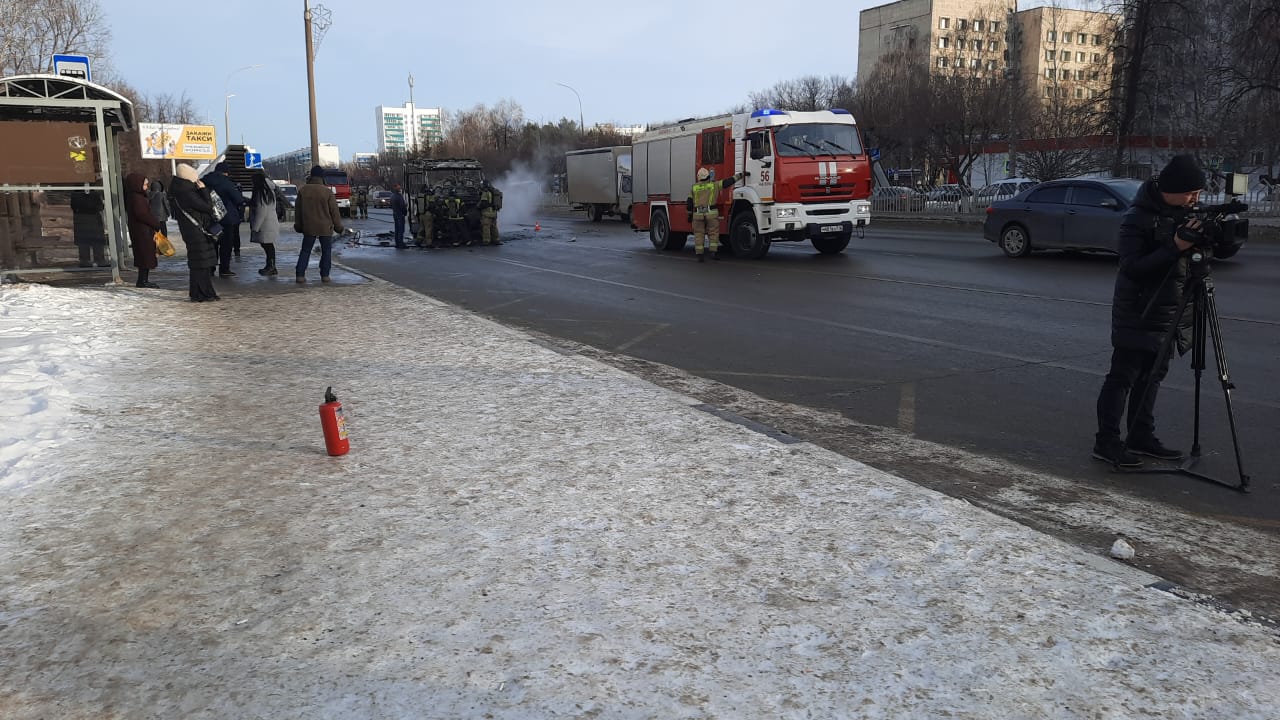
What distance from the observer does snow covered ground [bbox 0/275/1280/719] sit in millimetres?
2814

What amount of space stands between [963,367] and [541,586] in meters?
5.57

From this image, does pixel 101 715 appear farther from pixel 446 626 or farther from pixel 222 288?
pixel 222 288

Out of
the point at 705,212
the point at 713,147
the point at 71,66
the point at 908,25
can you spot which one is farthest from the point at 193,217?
the point at 908,25

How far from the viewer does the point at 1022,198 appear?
18.2 metres

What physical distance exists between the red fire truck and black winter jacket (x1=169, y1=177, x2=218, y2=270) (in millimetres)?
9896

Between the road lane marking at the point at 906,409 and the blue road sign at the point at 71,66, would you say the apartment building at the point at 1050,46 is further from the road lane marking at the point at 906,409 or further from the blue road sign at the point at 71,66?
the road lane marking at the point at 906,409

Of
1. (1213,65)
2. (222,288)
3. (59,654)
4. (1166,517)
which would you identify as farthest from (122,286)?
(1213,65)

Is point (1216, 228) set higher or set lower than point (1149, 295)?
higher

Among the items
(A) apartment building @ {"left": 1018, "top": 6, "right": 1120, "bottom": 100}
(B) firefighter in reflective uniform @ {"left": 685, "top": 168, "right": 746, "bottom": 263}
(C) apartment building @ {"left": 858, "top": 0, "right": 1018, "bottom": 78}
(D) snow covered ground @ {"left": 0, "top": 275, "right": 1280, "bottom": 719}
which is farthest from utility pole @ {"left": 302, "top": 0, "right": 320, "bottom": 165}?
(C) apartment building @ {"left": 858, "top": 0, "right": 1018, "bottom": 78}

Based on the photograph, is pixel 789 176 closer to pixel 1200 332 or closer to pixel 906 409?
pixel 906 409

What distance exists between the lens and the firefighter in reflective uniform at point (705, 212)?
1905 cm

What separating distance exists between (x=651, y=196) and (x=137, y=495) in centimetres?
1874

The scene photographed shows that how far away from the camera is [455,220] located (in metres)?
24.5

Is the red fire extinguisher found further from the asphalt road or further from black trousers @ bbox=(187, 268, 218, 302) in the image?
black trousers @ bbox=(187, 268, 218, 302)
